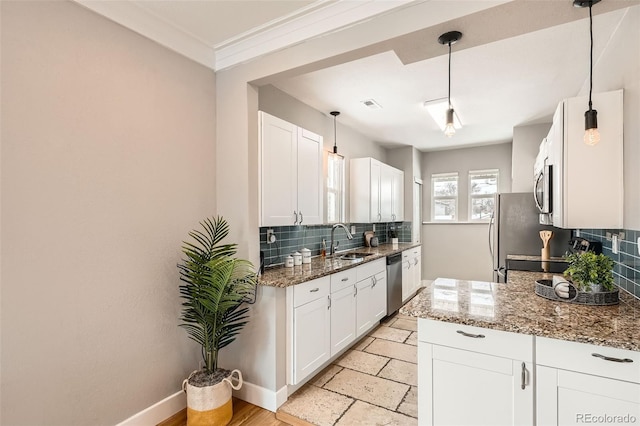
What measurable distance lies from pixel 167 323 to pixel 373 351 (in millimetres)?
2045

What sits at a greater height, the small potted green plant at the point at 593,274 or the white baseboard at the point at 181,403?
the small potted green plant at the point at 593,274

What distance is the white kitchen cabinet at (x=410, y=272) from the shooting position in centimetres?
476

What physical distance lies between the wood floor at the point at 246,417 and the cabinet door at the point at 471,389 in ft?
3.55

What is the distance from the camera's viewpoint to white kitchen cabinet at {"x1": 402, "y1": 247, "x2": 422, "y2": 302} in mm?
4758

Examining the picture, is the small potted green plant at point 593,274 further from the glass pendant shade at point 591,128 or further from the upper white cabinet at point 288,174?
the upper white cabinet at point 288,174

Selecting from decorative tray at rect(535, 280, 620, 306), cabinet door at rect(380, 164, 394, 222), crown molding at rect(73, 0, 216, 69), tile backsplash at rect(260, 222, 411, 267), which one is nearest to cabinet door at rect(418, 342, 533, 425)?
decorative tray at rect(535, 280, 620, 306)

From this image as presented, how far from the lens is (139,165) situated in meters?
2.04

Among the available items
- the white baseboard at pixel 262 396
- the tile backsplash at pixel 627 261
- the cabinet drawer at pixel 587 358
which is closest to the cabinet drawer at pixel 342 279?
the white baseboard at pixel 262 396

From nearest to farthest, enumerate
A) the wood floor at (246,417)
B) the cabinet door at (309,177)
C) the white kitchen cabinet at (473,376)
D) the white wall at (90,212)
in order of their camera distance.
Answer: the white kitchen cabinet at (473,376) → the white wall at (90,212) → the wood floor at (246,417) → the cabinet door at (309,177)

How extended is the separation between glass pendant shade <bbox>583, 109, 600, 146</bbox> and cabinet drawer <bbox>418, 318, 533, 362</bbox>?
3.65ft

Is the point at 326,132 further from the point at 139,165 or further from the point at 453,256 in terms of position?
the point at 453,256

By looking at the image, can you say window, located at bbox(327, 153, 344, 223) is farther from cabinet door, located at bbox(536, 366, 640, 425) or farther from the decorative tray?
cabinet door, located at bbox(536, 366, 640, 425)

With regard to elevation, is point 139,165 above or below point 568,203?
above

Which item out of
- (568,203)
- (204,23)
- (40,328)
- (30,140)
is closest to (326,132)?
(204,23)
